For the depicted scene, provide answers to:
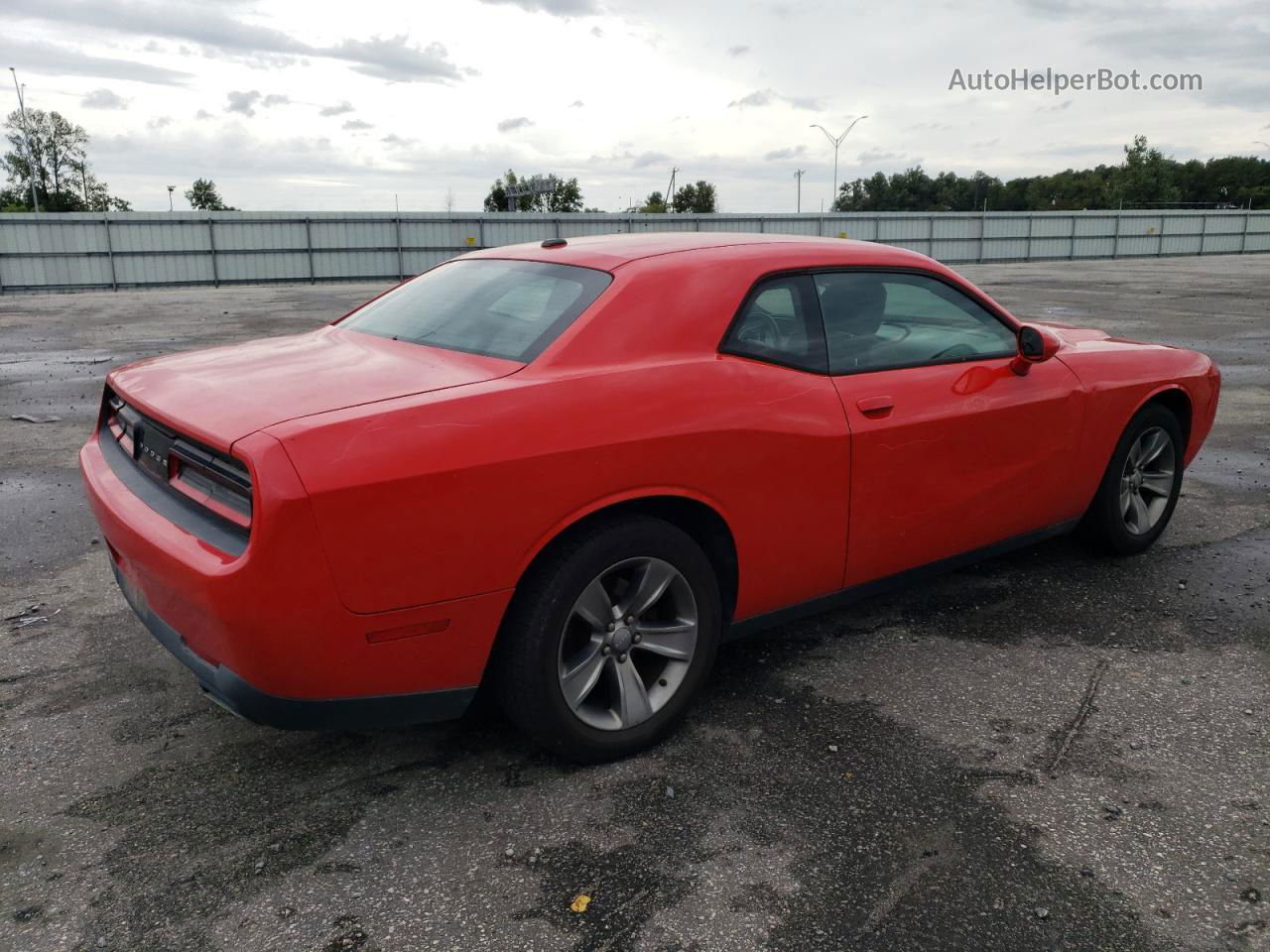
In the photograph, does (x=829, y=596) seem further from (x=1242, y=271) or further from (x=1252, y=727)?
(x=1242, y=271)

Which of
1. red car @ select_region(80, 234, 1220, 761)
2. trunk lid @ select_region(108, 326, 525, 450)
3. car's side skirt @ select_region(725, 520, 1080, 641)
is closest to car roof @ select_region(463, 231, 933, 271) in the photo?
red car @ select_region(80, 234, 1220, 761)

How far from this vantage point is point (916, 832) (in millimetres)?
2686

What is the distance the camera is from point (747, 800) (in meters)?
2.84

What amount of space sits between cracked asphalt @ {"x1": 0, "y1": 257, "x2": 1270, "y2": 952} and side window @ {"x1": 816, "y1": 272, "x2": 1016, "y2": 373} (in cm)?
111

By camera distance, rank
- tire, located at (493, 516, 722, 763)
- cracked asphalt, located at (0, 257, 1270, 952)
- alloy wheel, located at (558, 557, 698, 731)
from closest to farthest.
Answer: cracked asphalt, located at (0, 257, 1270, 952) → tire, located at (493, 516, 722, 763) → alloy wheel, located at (558, 557, 698, 731)

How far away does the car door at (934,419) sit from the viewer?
347cm

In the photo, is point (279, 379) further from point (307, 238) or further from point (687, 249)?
point (307, 238)

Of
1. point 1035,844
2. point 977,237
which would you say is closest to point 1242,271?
point 977,237

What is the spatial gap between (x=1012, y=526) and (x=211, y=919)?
3.15 metres

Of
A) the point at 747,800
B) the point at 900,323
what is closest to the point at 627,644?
the point at 747,800

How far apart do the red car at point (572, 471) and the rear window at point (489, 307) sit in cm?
2

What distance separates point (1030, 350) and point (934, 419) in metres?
0.63

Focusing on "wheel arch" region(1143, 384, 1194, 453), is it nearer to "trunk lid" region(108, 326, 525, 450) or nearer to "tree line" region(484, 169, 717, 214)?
"trunk lid" region(108, 326, 525, 450)

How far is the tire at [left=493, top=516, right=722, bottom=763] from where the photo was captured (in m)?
2.75
